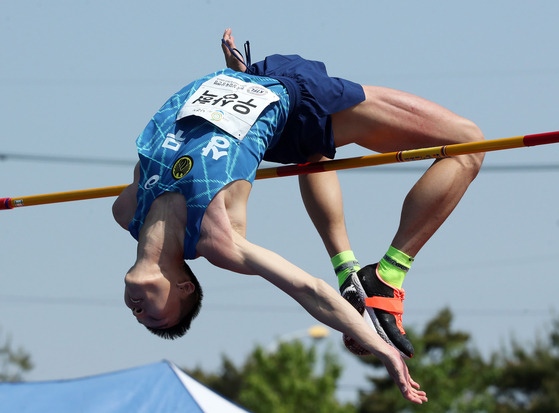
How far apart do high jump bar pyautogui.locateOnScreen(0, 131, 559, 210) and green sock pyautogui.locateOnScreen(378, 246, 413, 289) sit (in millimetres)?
537

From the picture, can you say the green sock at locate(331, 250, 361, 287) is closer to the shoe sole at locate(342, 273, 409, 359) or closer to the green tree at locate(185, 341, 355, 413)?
the shoe sole at locate(342, 273, 409, 359)

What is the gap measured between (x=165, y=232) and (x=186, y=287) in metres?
0.42

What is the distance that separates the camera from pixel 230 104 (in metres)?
4.80

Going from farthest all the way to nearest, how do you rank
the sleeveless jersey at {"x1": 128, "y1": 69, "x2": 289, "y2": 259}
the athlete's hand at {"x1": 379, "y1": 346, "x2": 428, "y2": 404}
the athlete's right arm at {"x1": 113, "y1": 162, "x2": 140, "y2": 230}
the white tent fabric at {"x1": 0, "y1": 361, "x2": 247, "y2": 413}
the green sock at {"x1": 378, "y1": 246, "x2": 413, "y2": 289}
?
the white tent fabric at {"x1": 0, "y1": 361, "x2": 247, "y2": 413}, the green sock at {"x1": 378, "y1": 246, "x2": 413, "y2": 289}, the athlete's right arm at {"x1": 113, "y1": 162, "x2": 140, "y2": 230}, the sleeveless jersey at {"x1": 128, "y1": 69, "x2": 289, "y2": 259}, the athlete's hand at {"x1": 379, "y1": 346, "x2": 428, "y2": 404}

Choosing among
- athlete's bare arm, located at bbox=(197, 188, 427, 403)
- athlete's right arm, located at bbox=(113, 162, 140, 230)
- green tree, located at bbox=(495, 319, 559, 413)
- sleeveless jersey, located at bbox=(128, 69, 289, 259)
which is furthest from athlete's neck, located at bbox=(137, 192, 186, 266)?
green tree, located at bbox=(495, 319, 559, 413)

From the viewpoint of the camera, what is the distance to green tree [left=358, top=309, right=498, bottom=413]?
29203 millimetres

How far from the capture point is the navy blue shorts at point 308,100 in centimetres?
503

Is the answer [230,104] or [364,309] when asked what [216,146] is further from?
[364,309]

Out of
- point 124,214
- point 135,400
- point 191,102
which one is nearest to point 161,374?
point 135,400

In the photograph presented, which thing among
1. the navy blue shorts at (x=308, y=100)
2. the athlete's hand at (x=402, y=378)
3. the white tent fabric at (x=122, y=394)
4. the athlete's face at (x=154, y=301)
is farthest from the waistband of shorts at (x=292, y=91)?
the white tent fabric at (x=122, y=394)

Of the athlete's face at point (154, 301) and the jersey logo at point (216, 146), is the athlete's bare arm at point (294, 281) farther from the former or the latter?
the athlete's face at point (154, 301)

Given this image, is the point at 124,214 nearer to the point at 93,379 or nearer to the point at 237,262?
the point at 237,262

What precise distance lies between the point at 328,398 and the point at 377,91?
21607 millimetres

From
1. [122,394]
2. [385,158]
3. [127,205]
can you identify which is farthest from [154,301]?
[122,394]
